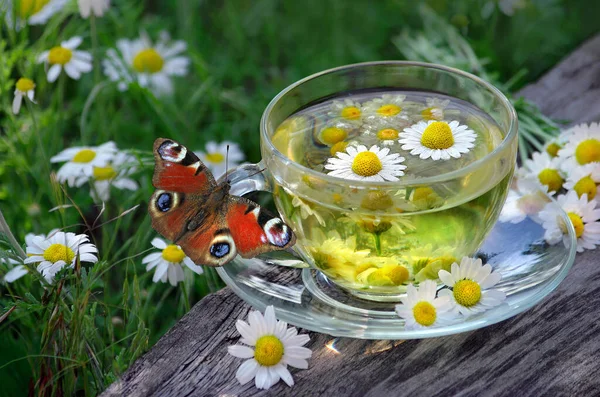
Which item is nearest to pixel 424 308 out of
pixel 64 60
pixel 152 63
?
pixel 64 60

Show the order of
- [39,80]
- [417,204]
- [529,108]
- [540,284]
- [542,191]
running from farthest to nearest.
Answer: [39,80]
[529,108]
[542,191]
[540,284]
[417,204]

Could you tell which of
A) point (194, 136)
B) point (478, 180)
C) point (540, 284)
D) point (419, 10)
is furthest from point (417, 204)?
point (419, 10)

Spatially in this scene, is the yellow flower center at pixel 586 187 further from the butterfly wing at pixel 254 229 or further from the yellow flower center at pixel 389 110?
the butterfly wing at pixel 254 229

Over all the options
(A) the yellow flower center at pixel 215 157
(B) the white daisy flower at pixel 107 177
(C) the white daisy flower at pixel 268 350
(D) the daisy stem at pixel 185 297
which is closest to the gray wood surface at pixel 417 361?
(C) the white daisy flower at pixel 268 350

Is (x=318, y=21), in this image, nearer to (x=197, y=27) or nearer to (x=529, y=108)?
(x=197, y=27)

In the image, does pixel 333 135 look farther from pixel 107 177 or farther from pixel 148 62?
pixel 148 62

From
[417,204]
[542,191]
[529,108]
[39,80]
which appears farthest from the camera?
[39,80]
